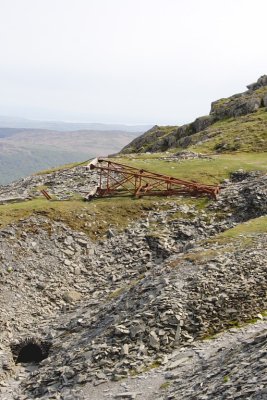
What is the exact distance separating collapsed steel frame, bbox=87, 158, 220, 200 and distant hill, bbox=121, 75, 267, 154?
30909mm

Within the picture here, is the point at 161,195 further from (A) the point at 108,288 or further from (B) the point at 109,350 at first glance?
(B) the point at 109,350

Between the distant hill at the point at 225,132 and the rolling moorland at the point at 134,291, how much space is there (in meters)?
28.6

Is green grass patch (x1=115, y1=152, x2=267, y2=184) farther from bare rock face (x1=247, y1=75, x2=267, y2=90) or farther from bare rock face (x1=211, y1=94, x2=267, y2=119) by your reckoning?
bare rock face (x1=247, y1=75, x2=267, y2=90)

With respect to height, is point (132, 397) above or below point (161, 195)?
below

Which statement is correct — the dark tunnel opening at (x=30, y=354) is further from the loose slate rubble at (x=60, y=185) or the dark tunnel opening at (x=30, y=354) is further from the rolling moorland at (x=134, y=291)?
the loose slate rubble at (x=60, y=185)

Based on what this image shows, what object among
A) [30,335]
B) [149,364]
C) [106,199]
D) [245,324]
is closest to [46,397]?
[149,364]

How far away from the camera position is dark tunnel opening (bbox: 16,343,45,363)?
1380 inches

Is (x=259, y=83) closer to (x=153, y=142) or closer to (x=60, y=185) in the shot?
(x=153, y=142)

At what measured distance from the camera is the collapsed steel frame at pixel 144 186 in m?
51.8

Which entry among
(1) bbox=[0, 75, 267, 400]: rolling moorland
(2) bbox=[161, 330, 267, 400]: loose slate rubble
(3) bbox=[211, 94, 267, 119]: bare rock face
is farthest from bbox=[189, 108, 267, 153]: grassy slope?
(2) bbox=[161, 330, 267, 400]: loose slate rubble

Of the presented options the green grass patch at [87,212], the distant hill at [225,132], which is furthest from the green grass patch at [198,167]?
the distant hill at [225,132]

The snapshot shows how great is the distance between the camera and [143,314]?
30.2m

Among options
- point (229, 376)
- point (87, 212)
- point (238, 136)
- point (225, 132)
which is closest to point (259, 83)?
point (225, 132)

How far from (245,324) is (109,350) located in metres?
Answer: 8.29
